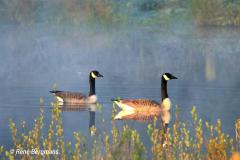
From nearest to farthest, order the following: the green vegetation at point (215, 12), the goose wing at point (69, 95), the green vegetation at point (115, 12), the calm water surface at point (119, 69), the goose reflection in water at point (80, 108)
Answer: the calm water surface at point (119, 69) → the goose reflection in water at point (80, 108) → the goose wing at point (69, 95) → the green vegetation at point (215, 12) → the green vegetation at point (115, 12)

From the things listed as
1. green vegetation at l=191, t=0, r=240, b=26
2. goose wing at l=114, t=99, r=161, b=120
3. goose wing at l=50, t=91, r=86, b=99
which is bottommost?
goose wing at l=114, t=99, r=161, b=120

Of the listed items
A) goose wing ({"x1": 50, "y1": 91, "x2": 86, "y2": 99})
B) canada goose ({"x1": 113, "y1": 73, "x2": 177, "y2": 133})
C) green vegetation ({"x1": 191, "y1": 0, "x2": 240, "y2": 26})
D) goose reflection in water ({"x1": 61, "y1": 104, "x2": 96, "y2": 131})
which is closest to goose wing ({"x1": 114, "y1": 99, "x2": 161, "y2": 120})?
canada goose ({"x1": 113, "y1": 73, "x2": 177, "y2": 133})

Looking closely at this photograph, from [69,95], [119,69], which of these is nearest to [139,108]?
[69,95]

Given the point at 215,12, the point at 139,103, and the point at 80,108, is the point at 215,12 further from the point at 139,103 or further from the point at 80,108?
the point at 139,103

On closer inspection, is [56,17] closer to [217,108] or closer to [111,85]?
[111,85]

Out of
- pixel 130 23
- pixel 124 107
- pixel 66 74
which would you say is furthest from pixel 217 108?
pixel 130 23

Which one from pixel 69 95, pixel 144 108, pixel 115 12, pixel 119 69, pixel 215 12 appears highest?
pixel 115 12

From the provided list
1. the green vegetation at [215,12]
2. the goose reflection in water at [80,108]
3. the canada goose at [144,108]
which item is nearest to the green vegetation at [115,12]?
the green vegetation at [215,12]

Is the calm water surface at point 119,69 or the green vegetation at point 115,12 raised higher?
the green vegetation at point 115,12

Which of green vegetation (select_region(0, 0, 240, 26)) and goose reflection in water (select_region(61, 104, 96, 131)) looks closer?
goose reflection in water (select_region(61, 104, 96, 131))

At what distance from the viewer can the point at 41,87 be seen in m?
22.7

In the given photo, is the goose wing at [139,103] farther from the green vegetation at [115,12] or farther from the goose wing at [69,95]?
the green vegetation at [115,12]

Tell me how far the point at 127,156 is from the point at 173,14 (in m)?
40.9

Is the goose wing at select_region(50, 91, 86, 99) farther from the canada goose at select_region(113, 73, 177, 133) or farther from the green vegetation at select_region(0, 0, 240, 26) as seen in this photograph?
the green vegetation at select_region(0, 0, 240, 26)
